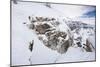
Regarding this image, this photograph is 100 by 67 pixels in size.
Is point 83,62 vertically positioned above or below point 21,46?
below

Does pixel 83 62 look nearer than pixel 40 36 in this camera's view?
No

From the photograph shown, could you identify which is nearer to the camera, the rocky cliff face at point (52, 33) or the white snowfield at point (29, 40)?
the white snowfield at point (29, 40)

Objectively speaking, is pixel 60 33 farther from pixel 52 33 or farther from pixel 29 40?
pixel 29 40

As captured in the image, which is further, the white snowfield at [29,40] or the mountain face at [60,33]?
the mountain face at [60,33]

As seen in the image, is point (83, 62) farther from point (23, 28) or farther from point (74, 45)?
point (23, 28)

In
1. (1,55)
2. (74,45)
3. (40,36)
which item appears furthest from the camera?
(74,45)

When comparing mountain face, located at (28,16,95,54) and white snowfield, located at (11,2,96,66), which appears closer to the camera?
white snowfield, located at (11,2,96,66)

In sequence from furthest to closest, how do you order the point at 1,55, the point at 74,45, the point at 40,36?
the point at 74,45
the point at 40,36
the point at 1,55

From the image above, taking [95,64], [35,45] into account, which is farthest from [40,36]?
[95,64]
